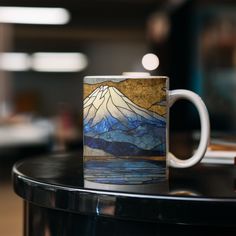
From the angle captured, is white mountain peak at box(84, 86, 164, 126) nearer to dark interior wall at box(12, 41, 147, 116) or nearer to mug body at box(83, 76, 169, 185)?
mug body at box(83, 76, 169, 185)

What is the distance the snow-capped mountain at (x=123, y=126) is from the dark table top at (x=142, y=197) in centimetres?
6

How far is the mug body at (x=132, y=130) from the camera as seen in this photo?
0.72 meters

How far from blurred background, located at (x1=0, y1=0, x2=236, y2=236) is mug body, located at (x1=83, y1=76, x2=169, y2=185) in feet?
0.68

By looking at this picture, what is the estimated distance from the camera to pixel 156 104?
731mm

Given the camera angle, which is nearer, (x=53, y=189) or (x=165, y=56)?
(x=53, y=189)

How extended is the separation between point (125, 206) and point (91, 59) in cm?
1164

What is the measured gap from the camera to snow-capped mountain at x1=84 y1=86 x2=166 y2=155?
0.73 m

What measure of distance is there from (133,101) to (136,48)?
11.4m

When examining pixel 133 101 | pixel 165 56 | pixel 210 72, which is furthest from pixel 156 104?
pixel 165 56

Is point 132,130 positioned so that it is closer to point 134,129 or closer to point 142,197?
point 134,129

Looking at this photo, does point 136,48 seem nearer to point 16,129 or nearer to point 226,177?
point 16,129

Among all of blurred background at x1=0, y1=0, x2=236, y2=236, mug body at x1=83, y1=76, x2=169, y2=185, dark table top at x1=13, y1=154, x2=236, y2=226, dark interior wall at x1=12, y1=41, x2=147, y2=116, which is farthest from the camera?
dark interior wall at x1=12, y1=41, x2=147, y2=116

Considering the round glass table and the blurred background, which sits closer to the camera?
the round glass table

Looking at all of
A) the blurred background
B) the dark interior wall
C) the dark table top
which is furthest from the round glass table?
the dark interior wall
